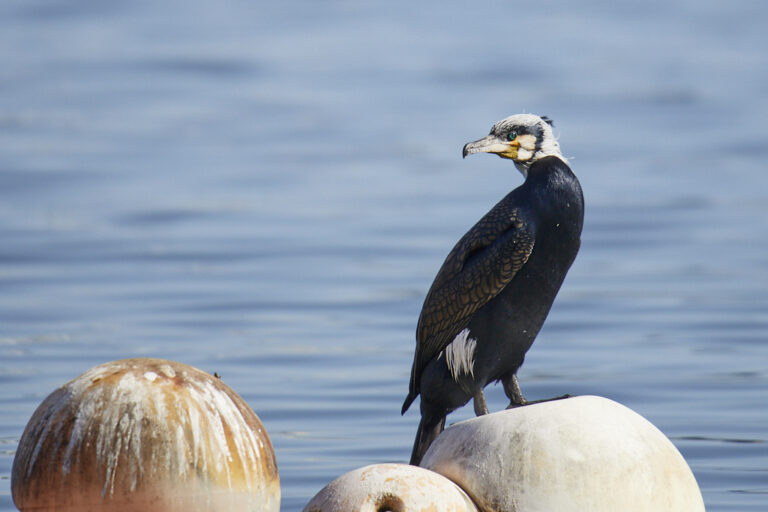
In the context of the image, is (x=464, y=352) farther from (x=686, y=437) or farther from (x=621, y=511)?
(x=686, y=437)

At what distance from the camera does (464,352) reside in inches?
295

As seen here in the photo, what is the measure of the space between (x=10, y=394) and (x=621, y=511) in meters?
7.04

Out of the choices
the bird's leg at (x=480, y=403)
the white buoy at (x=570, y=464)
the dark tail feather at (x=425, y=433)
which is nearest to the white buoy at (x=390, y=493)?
the white buoy at (x=570, y=464)

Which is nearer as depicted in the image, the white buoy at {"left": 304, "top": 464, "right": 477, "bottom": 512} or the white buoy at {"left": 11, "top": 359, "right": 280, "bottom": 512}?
the white buoy at {"left": 11, "top": 359, "right": 280, "bottom": 512}

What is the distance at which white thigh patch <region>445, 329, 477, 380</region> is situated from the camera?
7.46 metres

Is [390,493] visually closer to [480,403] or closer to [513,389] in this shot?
[480,403]

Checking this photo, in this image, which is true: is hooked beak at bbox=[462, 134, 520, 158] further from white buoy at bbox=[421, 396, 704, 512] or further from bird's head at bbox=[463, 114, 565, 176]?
white buoy at bbox=[421, 396, 704, 512]

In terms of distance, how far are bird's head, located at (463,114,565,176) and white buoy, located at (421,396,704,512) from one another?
1666mm

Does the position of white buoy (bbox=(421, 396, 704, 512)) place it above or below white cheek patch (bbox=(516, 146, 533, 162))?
below

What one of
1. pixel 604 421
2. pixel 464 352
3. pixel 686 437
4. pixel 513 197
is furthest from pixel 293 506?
pixel 686 437

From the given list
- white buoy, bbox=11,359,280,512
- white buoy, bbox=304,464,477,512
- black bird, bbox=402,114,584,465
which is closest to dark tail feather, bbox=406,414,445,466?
black bird, bbox=402,114,584,465

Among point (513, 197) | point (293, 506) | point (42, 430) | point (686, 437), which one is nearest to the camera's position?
point (42, 430)

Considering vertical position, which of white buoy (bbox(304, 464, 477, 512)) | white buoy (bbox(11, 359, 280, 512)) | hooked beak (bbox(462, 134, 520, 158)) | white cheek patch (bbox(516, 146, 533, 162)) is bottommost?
white buoy (bbox(304, 464, 477, 512))

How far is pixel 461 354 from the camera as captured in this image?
24.6 feet
